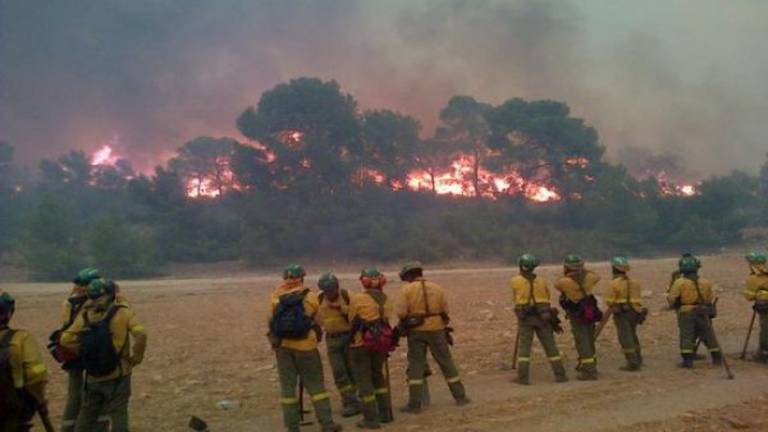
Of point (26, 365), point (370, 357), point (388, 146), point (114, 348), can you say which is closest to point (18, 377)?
point (26, 365)

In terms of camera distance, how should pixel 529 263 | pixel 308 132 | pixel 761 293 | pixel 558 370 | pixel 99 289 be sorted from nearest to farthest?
pixel 99 289 < pixel 529 263 < pixel 558 370 < pixel 761 293 < pixel 308 132

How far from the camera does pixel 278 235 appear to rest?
38188 millimetres

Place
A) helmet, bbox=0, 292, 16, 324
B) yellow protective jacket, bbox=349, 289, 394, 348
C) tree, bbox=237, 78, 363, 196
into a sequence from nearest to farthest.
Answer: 1. helmet, bbox=0, 292, 16, 324
2. yellow protective jacket, bbox=349, 289, 394, 348
3. tree, bbox=237, 78, 363, 196

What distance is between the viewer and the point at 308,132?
42125mm

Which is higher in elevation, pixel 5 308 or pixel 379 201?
pixel 379 201

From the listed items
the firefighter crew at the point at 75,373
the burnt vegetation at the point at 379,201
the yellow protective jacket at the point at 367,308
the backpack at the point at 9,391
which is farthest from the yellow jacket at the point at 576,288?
the burnt vegetation at the point at 379,201

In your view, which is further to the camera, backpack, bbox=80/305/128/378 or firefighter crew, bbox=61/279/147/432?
firefighter crew, bbox=61/279/147/432

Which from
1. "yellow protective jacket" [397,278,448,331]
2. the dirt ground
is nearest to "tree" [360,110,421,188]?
the dirt ground

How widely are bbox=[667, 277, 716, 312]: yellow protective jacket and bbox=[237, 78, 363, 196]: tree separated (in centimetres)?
3102

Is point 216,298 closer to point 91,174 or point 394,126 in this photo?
point 394,126

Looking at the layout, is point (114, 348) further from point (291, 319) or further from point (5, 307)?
point (291, 319)

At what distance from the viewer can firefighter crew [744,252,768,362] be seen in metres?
11.0

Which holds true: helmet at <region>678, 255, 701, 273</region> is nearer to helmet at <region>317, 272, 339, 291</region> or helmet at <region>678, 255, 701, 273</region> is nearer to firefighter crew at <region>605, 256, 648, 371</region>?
firefighter crew at <region>605, 256, 648, 371</region>

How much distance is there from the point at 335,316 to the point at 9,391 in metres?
4.06
